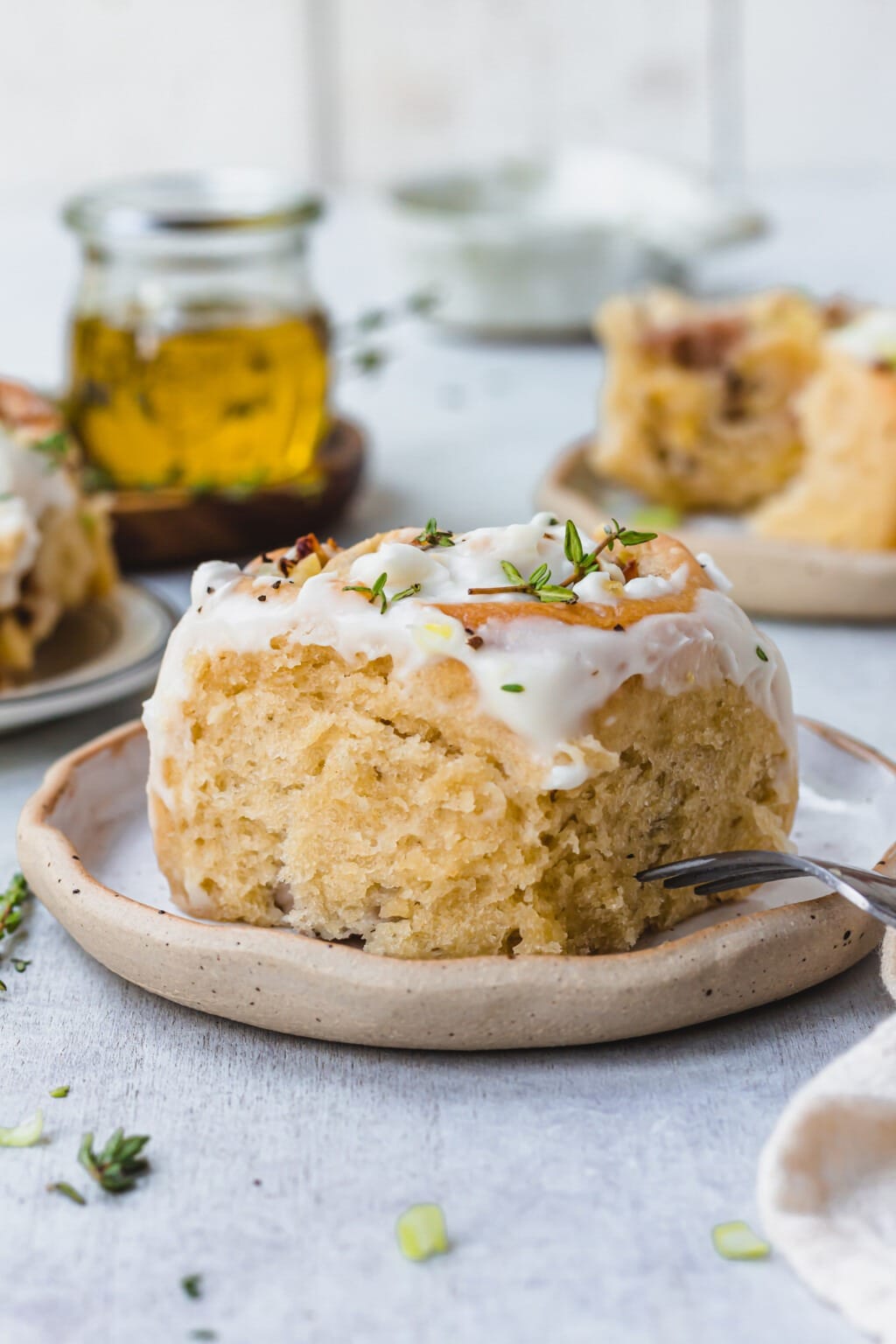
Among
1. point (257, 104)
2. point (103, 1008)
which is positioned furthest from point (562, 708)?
point (257, 104)

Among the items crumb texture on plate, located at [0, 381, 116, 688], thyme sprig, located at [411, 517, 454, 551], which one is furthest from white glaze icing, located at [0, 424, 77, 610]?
thyme sprig, located at [411, 517, 454, 551]

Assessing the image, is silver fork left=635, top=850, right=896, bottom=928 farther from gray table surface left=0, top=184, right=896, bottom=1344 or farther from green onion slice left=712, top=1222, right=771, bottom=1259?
green onion slice left=712, top=1222, right=771, bottom=1259

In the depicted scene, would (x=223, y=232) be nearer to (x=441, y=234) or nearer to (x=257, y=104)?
(x=441, y=234)

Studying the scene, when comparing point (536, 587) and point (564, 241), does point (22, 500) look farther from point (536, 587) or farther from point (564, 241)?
point (564, 241)

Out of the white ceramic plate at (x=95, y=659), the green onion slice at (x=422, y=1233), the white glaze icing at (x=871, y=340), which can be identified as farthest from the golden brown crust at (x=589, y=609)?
the white glaze icing at (x=871, y=340)

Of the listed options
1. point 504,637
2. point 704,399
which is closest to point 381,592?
point 504,637
